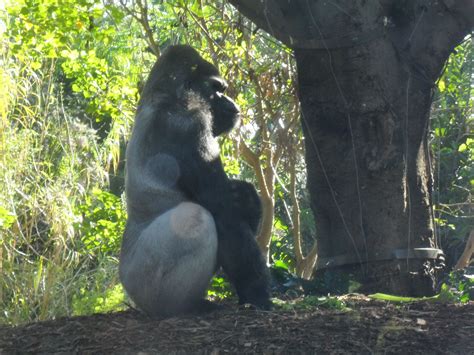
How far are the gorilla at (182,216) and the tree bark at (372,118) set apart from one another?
59 centimetres

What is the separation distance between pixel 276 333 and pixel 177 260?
0.95m

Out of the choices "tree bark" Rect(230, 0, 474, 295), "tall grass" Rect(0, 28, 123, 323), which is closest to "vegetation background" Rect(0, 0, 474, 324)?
"tall grass" Rect(0, 28, 123, 323)

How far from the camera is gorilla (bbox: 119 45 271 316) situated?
14.7 ft

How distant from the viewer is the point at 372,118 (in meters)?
4.79

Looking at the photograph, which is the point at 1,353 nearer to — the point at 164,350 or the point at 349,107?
the point at 164,350

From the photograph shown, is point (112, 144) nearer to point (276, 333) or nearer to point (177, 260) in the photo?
point (177, 260)

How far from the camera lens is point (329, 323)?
380 centimetres

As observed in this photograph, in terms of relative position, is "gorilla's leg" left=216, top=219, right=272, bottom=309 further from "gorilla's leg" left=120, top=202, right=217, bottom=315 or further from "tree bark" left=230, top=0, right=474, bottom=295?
"tree bark" left=230, top=0, right=474, bottom=295

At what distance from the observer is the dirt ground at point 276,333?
352cm

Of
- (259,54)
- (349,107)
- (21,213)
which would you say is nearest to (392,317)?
(349,107)

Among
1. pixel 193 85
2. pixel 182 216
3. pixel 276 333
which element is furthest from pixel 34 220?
pixel 276 333

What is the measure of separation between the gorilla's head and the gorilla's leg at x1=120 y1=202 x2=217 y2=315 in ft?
2.45

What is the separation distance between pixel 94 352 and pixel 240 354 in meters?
0.76

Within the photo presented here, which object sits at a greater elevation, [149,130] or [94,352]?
[149,130]
